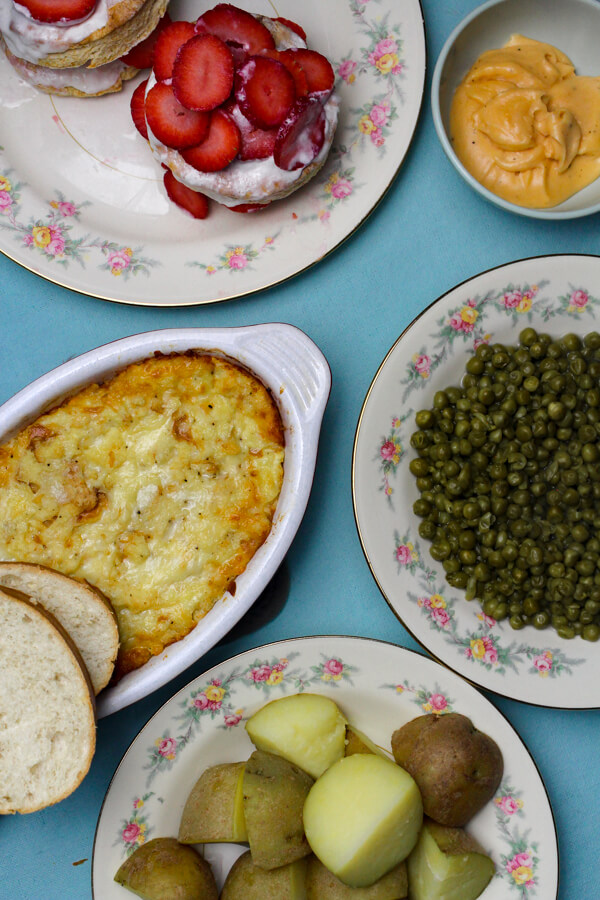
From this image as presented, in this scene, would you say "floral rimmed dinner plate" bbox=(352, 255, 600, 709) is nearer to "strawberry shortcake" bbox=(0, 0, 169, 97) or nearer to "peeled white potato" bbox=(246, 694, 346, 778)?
"peeled white potato" bbox=(246, 694, 346, 778)

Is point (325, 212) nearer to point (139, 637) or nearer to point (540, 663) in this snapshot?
point (139, 637)

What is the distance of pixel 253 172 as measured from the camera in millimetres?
2348

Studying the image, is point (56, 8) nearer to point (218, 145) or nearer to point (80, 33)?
point (80, 33)

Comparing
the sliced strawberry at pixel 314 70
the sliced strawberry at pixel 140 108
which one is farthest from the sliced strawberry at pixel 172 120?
the sliced strawberry at pixel 314 70

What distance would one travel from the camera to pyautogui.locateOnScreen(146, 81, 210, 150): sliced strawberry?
90.0 inches

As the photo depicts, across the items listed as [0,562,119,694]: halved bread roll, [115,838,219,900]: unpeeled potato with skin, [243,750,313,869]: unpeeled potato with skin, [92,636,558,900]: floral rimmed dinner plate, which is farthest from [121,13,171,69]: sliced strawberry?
[115,838,219,900]: unpeeled potato with skin

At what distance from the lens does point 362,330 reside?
2613 mm

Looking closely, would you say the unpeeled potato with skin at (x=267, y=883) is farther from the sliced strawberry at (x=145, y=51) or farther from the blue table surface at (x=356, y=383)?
the sliced strawberry at (x=145, y=51)

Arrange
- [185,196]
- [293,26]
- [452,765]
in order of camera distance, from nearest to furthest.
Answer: [452,765] < [293,26] < [185,196]

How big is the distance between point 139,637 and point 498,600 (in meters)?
1.19

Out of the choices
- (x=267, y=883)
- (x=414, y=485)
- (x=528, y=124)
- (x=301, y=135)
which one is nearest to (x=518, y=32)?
(x=528, y=124)

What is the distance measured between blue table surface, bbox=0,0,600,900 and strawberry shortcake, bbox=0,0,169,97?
78cm

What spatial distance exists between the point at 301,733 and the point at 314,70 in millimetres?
2161

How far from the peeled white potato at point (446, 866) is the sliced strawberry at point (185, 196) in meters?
2.22
